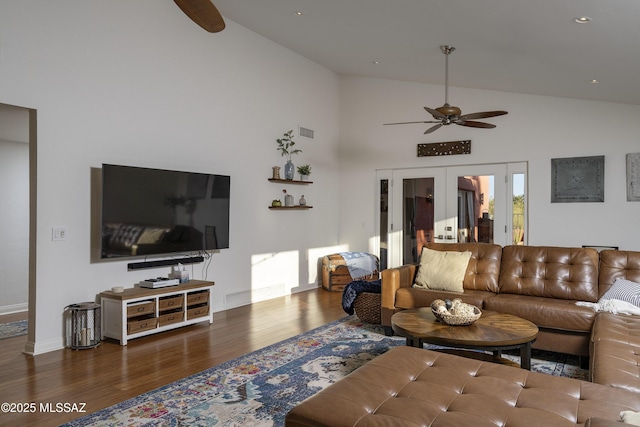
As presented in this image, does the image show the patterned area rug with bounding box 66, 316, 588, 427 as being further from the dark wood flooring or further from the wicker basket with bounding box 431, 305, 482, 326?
the wicker basket with bounding box 431, 305, 482, 326

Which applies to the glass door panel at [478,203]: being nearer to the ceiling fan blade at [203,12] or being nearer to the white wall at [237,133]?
the white wall at [237,133]

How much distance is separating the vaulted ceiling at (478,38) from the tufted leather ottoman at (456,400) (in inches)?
98.9

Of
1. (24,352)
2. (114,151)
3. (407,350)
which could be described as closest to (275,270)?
(114,151)

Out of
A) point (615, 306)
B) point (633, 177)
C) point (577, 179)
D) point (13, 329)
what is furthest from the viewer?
point (577, 179)

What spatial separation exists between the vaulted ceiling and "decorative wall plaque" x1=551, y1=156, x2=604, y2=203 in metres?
0.84

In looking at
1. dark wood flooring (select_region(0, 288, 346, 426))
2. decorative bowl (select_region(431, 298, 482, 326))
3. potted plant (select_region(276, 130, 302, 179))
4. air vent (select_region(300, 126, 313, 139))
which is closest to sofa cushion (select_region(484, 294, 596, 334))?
decorative bowl (select_region(431, 298, 482, 326))

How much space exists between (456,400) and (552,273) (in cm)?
285

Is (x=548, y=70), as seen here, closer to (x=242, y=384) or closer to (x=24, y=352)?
(x=242, y=384)

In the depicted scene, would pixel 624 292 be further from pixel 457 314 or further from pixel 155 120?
pixel 155 120

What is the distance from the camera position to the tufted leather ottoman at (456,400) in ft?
5.98

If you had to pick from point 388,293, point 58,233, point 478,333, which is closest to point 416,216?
point 388,293

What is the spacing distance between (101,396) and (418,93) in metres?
6.27

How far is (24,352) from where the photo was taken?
3996 mm

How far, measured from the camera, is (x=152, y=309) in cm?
450
